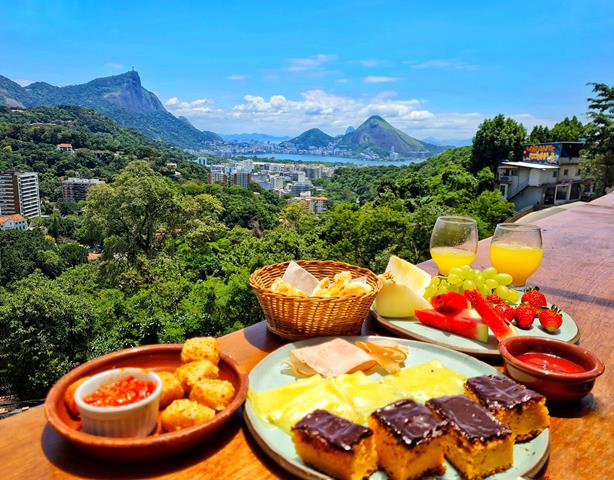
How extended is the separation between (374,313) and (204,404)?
2.25 ft

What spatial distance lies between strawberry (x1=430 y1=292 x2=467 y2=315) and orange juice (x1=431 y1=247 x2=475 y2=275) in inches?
17.7

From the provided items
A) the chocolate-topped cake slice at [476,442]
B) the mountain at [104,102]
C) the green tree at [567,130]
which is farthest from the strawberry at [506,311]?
the mountain at [104,102]

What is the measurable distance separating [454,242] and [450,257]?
65 millimetres

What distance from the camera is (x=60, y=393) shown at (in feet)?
2.70

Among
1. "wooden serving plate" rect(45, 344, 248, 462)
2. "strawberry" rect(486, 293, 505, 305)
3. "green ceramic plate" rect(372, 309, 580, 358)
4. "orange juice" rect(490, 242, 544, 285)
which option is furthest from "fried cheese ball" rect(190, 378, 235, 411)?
"orange juice" rect(490, 242, 544, 285)

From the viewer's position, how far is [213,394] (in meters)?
0.85

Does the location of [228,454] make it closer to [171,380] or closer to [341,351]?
[171,380]

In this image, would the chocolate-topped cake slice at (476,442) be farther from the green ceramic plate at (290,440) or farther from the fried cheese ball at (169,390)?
the fried cheese ball at (169,390)

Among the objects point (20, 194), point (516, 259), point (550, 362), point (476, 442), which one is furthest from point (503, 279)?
point (20, 194)

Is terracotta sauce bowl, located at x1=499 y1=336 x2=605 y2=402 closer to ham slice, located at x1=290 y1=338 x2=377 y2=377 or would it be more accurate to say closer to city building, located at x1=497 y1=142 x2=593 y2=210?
ham slice, located at x1=290 y1=338 x2=377 y2=377

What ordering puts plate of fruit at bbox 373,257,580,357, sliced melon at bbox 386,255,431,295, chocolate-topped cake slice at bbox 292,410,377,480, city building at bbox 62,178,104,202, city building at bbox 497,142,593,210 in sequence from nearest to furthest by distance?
1. chocolate-topped cake slice at bbox 292,410,377,480
2. plate of fruit at bbox 373,257,580,357
3. sliced melon at bbox 386,255,431,295
4. city building at bbox 497,142,593,210
5. city building at bbox 62,178,104,202

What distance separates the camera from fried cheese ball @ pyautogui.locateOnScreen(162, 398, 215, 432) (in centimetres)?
78

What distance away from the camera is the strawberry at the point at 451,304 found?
4.28 ft

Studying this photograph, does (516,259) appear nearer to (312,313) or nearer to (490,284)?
(490,284)
